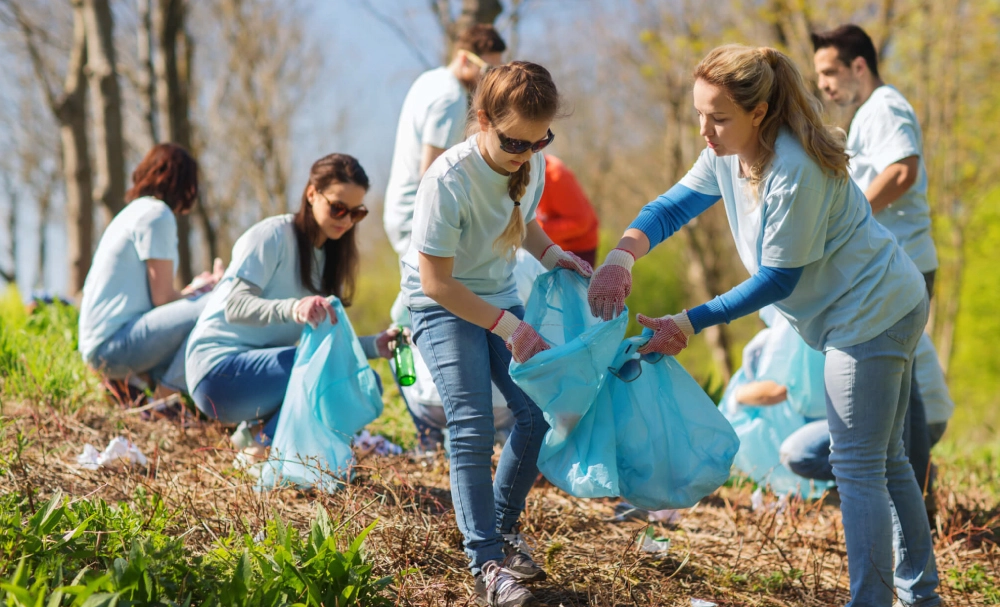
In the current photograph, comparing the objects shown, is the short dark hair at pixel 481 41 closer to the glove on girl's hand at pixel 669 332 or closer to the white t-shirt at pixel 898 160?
the white t-shirt at pixel 898 160

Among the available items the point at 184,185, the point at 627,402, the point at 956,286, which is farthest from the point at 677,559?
the point at 956,286

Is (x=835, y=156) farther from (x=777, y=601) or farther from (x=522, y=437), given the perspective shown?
(x=777, y=601)

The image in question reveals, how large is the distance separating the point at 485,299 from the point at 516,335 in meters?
0.25

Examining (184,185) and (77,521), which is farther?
(184,185)

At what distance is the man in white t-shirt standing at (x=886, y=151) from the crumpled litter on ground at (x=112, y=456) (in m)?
2.93

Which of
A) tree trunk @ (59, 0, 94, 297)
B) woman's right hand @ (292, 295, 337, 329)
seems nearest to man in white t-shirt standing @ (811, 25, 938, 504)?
woman's right hand @ (292, 295, 337, 329)

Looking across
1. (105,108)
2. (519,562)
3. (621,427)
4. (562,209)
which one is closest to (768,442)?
(562,209)

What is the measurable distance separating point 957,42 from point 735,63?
292 inches

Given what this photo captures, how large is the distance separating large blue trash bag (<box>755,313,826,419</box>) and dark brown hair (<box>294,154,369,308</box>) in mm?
1848

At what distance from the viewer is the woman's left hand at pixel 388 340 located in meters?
3.19

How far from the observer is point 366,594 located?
2252mm

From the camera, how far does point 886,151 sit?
135 inches

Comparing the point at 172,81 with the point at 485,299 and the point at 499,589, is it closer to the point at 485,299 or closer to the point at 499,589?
the point at 485,299

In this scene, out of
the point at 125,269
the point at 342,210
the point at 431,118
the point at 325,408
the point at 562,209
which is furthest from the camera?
the point at 562,209
